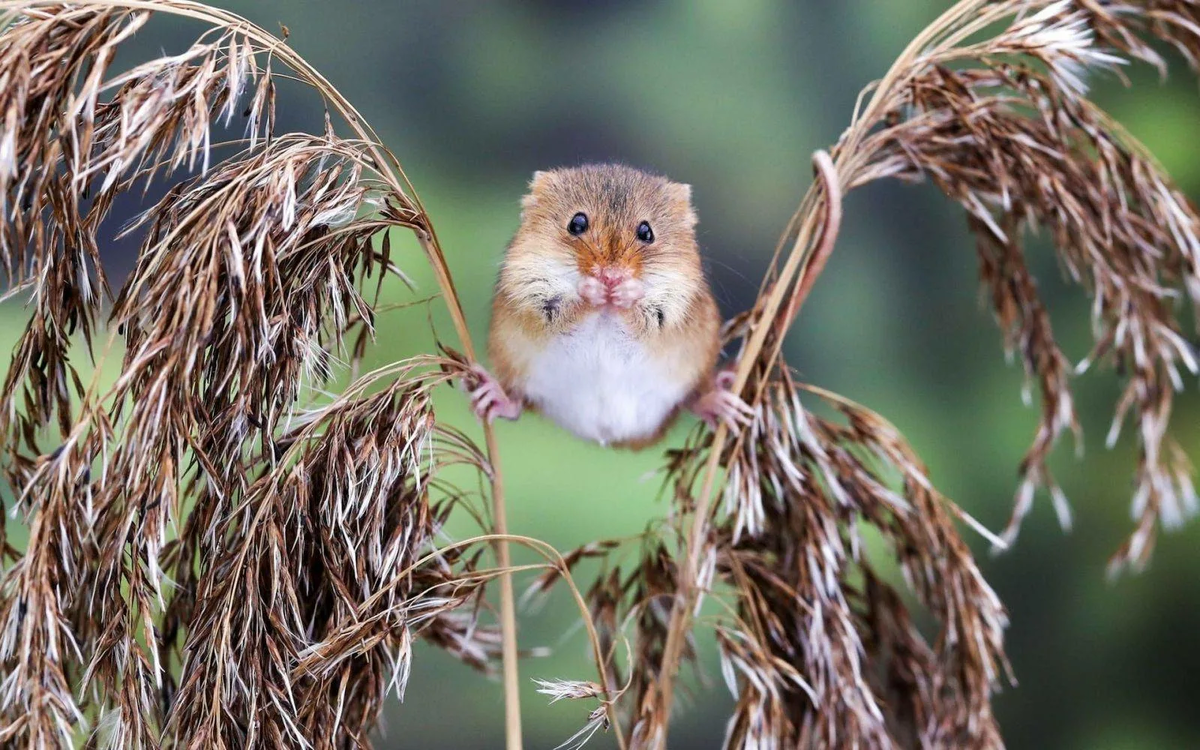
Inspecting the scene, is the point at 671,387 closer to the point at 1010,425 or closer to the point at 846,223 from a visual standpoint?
the point at 846,223

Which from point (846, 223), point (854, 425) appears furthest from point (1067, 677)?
point (854, 425)

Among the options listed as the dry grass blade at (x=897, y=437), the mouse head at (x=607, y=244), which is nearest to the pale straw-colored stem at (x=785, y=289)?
the dry grass blade at (x=897, y=437)

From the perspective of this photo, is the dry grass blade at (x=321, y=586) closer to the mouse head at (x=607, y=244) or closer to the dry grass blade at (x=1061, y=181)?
the mouse head at (x=607, y=244)

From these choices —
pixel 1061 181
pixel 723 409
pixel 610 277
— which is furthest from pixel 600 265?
pixel 1061 181

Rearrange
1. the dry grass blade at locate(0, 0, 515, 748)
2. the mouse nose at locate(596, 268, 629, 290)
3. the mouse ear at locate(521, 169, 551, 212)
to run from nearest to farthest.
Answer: the dry grass blade at locate(0, 0, 515, 748) → the mouse nose at locate(596, 268, 629, 290) → the mouse ear at locate(521, 169, 551, 212)

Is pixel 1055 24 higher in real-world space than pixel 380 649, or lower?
higher

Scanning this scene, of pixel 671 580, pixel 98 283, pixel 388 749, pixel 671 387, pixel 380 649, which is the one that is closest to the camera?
pixel 98 283

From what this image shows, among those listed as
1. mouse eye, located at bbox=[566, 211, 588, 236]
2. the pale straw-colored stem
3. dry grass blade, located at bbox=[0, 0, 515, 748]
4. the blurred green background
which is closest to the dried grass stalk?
the pale straw-colored stem

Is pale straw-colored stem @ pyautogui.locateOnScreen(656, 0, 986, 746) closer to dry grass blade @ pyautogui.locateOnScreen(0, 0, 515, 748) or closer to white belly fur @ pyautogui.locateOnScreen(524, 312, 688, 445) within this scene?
white belly fur @ pyautogui.locateOnScreen(524, 312, 688, 445)
